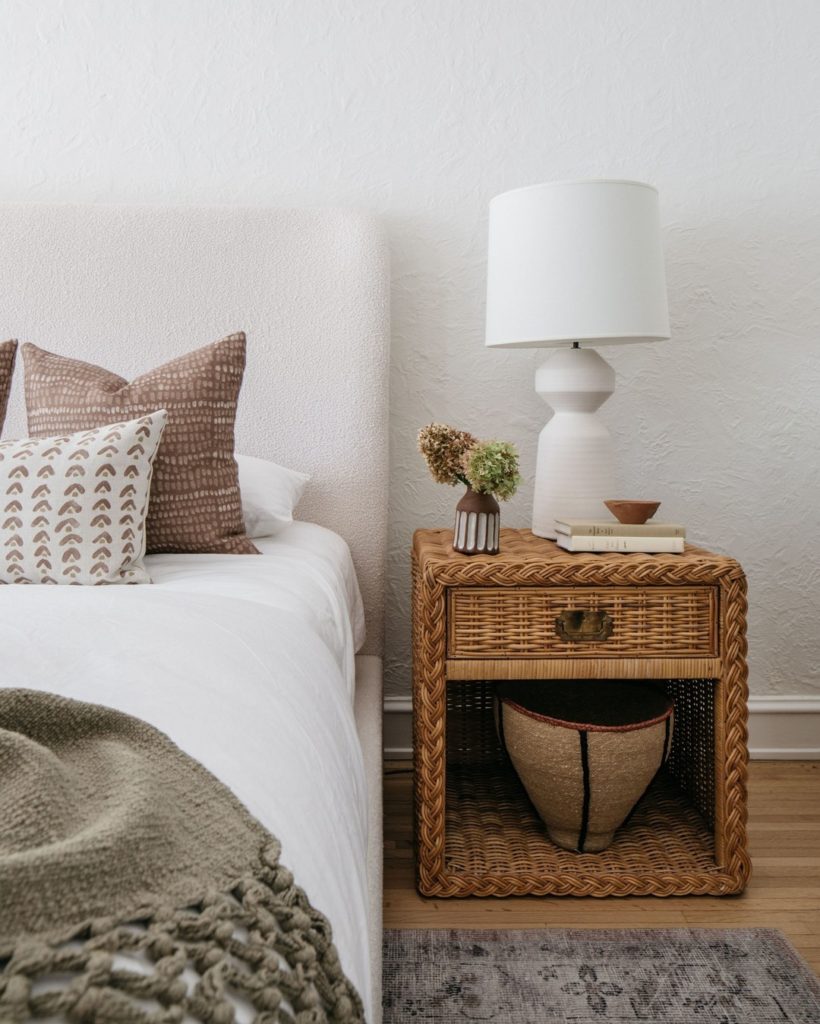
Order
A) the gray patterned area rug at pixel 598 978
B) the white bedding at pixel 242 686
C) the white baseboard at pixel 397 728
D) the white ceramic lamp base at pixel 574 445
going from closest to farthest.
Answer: the white bedding at pixel 242 686, the gray patterned area rug at pixel 598 978, the white ceramic lamp base at pixel 574 445, the white baseboard at pixel 397 728

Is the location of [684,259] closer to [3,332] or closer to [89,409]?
[89,409]

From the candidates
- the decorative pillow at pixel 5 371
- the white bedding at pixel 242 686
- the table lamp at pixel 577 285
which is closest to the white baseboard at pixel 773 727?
the table lamp at pixel 577 285

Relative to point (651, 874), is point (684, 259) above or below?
above

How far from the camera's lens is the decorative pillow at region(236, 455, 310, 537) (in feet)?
5.32

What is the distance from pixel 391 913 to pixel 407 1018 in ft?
0.87

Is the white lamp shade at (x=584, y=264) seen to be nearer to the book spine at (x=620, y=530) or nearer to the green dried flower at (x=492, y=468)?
the green dried flower at (x=492, y=468)

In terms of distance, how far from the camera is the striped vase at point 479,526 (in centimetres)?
154

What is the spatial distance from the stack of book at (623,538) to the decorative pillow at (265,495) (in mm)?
526

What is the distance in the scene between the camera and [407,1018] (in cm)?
117

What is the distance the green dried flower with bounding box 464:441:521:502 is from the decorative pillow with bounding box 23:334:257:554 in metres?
0.40

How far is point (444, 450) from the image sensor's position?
1.58m

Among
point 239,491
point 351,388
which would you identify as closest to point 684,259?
point 351,388

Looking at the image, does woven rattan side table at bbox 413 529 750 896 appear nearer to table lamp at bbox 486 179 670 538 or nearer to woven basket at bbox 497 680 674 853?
woven basket at bbox 497 680 674 853

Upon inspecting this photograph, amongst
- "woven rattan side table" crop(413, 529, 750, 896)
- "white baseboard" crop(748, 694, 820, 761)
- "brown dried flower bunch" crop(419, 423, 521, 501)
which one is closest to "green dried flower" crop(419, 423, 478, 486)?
"brown dried flower bunch" crop(419, 423, 521, 501)
